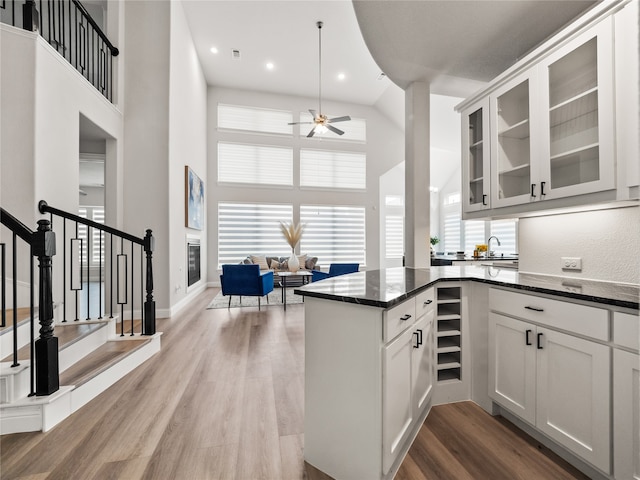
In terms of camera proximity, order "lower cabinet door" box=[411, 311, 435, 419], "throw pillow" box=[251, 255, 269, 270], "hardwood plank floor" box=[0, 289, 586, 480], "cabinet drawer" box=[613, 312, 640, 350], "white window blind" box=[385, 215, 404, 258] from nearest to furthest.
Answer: "cabinet drawer" box=[613, 312, 640, 350]
"hardwood plank floor" box=[0, 289, 586, 480]
"lower cabinet door" box=[411, 311, 435, 419]
"throw pillow" box=[251, 255, 269, 270]
"white window blind" box=[385, 215, 404, 258]

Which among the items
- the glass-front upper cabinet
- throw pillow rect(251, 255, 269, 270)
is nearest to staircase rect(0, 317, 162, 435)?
the glass-front upper cabinet

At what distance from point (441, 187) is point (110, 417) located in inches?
379

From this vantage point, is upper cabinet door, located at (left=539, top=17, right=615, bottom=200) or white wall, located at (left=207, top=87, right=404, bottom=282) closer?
upper cabinet door, located at (left=539, top=17, right=615, bottom=200)

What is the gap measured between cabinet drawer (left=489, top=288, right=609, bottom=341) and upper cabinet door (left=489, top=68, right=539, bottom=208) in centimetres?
69

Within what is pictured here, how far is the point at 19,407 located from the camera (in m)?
1.78

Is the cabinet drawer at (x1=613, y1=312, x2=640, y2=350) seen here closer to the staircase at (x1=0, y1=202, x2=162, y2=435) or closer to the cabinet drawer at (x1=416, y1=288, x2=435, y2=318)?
the cabinet drawer at (x1=416, y1=288, x2=435, y2=318)

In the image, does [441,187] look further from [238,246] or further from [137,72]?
[137,72]

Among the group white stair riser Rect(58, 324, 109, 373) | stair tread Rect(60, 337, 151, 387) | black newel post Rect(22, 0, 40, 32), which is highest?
black newel post Rect(22, 0, 40, 32)

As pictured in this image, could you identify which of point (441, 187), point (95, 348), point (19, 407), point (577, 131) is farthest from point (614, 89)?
point (441, 187)

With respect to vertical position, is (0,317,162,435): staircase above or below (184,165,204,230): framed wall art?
below

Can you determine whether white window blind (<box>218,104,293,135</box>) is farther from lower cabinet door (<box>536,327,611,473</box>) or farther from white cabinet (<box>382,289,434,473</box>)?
lower cabinet door (<box>536,327,611,473</box>)

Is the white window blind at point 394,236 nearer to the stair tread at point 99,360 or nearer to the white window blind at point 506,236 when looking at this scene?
the white window blind at point 506,236

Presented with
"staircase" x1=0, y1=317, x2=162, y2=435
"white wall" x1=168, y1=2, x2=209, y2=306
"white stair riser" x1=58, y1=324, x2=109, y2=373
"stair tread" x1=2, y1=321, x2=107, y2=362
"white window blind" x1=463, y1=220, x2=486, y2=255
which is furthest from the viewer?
"white window blind" x1=463, y1=220, x2=486, y2=255

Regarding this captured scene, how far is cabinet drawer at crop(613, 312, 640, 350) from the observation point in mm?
1199
